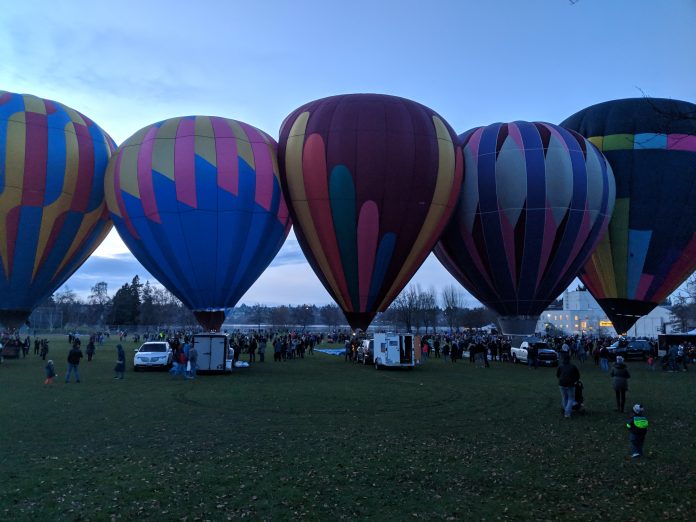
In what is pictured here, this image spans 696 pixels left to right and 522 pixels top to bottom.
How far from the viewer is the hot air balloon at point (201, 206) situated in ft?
79.8

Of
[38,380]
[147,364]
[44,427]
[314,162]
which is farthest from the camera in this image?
[314,162]

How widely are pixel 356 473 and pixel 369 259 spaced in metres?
19.3

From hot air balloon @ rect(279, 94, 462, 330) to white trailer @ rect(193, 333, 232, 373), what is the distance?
8094 mm

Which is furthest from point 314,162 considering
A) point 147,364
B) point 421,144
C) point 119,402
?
point 119,402

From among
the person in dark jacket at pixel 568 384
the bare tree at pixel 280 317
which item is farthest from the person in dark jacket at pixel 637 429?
the bare tree at pixel 280 317

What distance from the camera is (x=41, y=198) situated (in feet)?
86.6

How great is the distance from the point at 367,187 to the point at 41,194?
585 inches

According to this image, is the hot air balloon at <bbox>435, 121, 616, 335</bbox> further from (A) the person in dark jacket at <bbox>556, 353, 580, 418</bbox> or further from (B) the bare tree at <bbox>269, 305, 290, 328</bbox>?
(B) the bare tree at <bbox>269, 305, 290, 328</bbox>

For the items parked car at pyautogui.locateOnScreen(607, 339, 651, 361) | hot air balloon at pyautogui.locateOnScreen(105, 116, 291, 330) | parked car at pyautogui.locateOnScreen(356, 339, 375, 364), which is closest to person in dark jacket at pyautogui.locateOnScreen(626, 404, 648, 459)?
parked car at pyautogui.locateOnScreen(356, 339, 375, 364)

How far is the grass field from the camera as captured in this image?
19.5ft

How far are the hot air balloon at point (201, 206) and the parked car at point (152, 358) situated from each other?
3.21 metres

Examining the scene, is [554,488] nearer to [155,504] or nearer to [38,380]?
[155,504]

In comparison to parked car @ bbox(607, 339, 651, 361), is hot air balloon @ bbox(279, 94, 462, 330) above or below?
above

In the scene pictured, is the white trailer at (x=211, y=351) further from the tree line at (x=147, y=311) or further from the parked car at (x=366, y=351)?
the tree line at (x=147, y=311)
